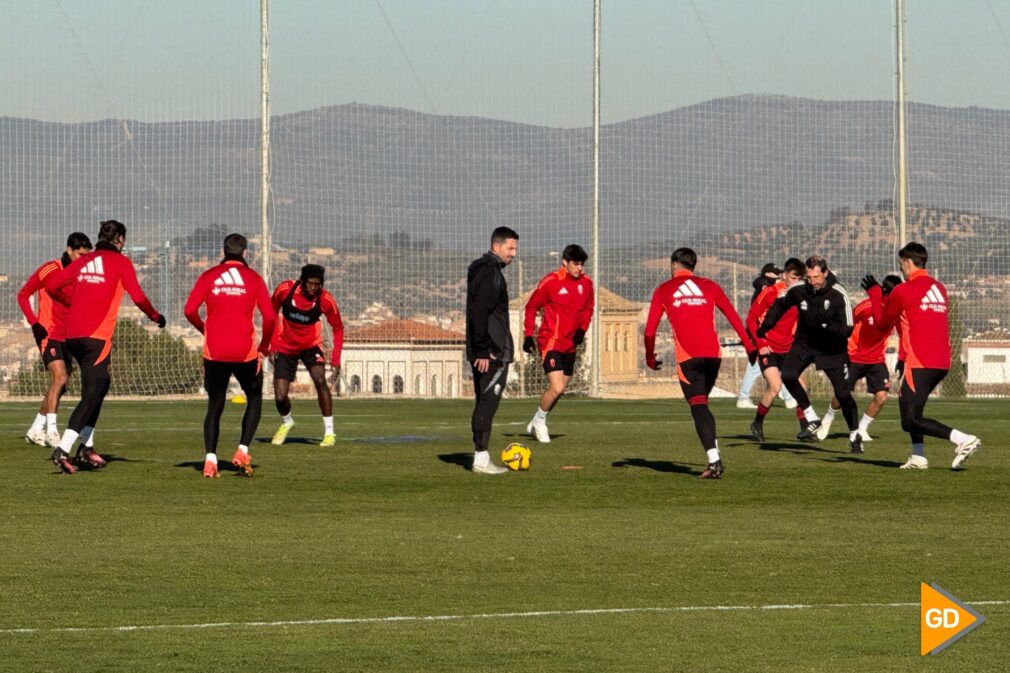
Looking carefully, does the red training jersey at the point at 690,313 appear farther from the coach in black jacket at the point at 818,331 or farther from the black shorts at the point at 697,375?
the coach in black jacket at the point at 818,331

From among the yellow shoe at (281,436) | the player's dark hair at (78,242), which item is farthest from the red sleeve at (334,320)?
the player's dark hair at (78,242)

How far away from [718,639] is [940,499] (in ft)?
21.0

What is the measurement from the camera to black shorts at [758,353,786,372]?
2121 cm

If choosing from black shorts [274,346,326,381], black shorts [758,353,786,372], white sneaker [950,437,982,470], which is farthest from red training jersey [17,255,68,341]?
white sneaker [950,437,982,470]

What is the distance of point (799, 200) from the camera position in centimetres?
4241

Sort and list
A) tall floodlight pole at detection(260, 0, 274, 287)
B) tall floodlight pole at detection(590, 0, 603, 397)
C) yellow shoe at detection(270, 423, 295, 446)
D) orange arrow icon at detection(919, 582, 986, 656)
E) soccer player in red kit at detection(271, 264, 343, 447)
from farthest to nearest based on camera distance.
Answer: tall floodlight pole at detection(590, 0, 603, 397) → tall floodlight pole at detection(260, 0, 274, 287) → yellow shoe at detection(270, 423, 295, 446) → soccer player in red kit at detection(271, 264, 343, 447) → orange arrow icon at detection(919, 582, 986, 656)

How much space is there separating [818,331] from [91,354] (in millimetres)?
8190

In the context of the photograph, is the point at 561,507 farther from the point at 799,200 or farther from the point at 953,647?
the point at 799,200

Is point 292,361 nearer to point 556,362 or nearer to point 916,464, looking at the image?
point 556,362

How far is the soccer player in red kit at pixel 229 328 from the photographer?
15.2 m

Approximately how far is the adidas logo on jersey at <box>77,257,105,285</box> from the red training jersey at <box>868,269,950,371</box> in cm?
702

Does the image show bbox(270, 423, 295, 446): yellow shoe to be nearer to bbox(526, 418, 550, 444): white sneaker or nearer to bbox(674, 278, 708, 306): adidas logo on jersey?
bbox(526, 418, 550, 444): white sneaker

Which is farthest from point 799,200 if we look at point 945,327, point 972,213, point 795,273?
point 945,327

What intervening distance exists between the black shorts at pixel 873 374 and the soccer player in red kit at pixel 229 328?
26.9 feet
